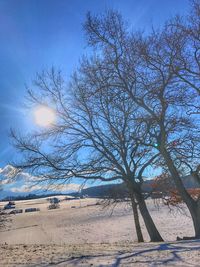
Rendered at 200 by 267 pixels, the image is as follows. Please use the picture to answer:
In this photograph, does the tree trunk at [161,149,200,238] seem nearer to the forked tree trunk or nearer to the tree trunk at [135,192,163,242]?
the tree trunk at [135,192,163,242]

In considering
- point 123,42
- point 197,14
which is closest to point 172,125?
point 123,42

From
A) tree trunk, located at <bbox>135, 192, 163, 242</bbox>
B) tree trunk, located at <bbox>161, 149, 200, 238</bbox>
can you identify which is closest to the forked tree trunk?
tree trunk, located at <bbox>135, 192, 163, 242</bbox>

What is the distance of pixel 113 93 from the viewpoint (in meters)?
16.9

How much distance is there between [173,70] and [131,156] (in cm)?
793

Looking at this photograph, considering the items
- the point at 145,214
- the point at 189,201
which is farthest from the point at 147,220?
the point at 189,201

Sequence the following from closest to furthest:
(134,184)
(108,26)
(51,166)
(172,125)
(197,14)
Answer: (197,14), (108,26), (172,125), (51,166), (134,184)

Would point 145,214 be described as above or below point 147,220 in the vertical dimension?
above

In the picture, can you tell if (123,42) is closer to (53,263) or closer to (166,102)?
(166,102)

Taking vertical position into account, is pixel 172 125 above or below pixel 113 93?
below

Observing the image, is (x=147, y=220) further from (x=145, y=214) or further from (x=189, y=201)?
(x=189, y=201)

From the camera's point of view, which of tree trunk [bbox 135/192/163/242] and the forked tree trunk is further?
the forked tree trunk

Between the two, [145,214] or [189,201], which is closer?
[189,201]

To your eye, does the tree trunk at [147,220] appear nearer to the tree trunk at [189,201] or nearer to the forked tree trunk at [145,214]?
the forked tree trunk at [145,214]

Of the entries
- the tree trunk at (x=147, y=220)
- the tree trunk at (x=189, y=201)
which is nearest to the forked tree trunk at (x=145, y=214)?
the tree trunk at (x=147, y=220)
